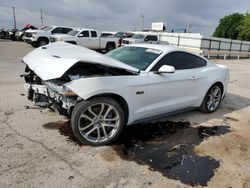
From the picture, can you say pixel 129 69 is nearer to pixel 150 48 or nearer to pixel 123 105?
pixel 123 105

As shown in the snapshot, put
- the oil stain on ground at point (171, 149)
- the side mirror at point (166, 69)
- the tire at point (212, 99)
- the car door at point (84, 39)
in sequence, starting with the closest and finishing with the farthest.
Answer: the oil stain on ground at point (171, 149) → the side mirror at point (166, 69) → the tire at point (212, 99) → the car door at point (84, 39)

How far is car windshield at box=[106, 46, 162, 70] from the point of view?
4602 millimetres

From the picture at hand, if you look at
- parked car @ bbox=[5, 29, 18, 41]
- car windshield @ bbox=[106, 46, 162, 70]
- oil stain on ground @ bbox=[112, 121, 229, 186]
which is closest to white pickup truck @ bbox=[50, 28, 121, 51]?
car windshield @ bbox=[106, 46, 162, 70]

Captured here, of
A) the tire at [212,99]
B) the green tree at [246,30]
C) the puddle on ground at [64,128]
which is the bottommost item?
the puddle on ground at [64,128]

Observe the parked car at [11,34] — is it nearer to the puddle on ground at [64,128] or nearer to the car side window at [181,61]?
the puddle on ground at [64,128]

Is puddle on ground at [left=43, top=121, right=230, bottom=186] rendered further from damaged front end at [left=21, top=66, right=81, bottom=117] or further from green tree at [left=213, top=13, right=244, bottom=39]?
green tree at [left=213, top=13, right=244, bottom=39]

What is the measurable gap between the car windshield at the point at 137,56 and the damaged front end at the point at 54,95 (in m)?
1.38

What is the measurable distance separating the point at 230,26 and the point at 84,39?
200 ft

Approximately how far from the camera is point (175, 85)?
4.78m

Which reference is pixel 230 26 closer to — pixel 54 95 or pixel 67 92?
pixel 54 95

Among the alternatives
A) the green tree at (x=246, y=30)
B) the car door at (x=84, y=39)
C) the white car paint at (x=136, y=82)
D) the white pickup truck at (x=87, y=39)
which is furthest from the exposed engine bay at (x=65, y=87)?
the green tree at (x=246, y=30)

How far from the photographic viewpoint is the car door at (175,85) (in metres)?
4.42

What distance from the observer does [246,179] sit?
11.2ft

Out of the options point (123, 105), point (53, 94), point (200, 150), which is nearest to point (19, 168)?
point (53, 94)
